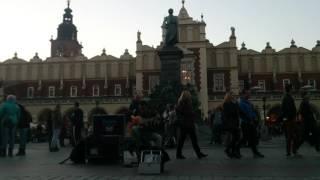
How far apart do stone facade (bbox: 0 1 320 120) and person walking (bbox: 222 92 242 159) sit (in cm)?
4392

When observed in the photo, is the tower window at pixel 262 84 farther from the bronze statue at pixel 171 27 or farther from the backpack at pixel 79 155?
the backpack at pixel 79 155

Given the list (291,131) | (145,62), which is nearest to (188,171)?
(291,131)

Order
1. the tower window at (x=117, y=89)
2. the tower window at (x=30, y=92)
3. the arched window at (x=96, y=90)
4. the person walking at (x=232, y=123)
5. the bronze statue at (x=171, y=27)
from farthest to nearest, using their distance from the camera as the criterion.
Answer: the tower window at (x=30, y=92)
the arched window at (x=96, y=90)
the tower window at (x=117, y=89)
the bronze statue at (x=171, y=27)
the person walking at (x=232, y=123)

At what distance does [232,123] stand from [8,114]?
20.3 ft

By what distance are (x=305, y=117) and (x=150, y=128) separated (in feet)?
15.3

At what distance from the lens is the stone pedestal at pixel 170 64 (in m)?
26.0

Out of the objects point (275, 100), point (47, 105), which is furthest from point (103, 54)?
point (275, 100)

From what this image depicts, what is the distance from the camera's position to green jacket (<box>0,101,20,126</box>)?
44.9 ft

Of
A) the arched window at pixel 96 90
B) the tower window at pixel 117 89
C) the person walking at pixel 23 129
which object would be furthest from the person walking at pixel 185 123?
the arched window at pixel 96 90

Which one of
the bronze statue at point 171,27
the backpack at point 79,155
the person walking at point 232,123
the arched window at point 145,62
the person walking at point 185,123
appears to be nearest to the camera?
the backpack at point 79,155

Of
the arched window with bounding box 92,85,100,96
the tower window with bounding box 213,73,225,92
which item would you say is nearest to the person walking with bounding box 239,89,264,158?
the tower window with bounding box 213,73,225,92

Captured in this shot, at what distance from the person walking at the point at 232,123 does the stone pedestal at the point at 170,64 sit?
13858 mm

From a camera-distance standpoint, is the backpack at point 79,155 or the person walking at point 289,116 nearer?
the backpack at point 79,155

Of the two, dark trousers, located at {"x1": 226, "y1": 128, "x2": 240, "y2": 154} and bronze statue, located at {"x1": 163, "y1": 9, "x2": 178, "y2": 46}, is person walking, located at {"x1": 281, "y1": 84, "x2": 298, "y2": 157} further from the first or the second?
bronze statue, located at {"x1": 163, "y1": 9, "x2": 178, "y2": 46}
